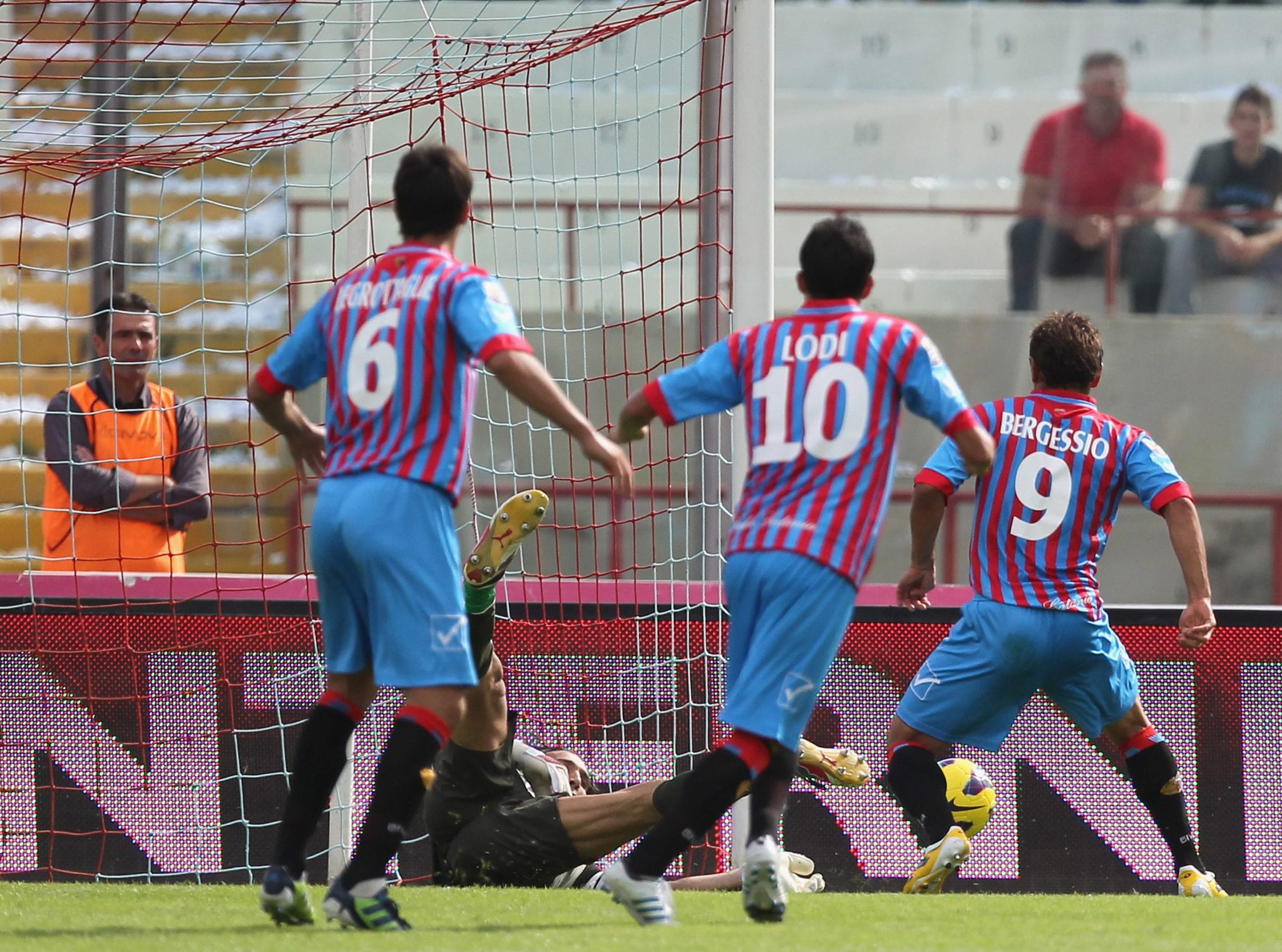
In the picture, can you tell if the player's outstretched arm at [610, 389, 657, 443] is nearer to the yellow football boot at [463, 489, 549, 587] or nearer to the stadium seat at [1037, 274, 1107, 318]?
the yellow football boot at [463, 489, 549, 587]

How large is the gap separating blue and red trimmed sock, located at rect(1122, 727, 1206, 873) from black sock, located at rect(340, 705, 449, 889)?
2412 millimetres

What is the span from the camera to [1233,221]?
1078 cm

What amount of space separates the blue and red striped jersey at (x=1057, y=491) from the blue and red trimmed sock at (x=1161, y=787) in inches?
19.4

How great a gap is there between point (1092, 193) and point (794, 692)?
27.4 ft

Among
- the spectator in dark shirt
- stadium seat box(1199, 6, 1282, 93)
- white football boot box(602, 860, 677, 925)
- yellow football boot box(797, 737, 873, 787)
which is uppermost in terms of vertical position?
stadium seat box(1199, 6, 1282, 93)

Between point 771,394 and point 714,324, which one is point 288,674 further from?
point 771,394

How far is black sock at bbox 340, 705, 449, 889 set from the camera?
11.8 ft

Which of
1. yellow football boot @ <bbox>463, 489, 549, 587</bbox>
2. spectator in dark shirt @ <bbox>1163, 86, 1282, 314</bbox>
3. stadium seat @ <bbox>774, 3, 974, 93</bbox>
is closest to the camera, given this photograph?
yellow football boot @ <bbox>463, 489, 549, 587</bbox>

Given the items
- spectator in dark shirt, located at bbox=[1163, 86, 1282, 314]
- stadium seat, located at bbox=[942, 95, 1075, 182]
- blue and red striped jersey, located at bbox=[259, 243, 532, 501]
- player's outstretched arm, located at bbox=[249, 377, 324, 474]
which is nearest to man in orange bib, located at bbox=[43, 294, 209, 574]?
player's outstretched arm, located at bbox=[249, 377, 324, 474]

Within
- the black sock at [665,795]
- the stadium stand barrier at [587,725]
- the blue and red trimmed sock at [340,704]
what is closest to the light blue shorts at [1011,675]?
the black sock at [665,795]

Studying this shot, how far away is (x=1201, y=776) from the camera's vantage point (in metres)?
5.82

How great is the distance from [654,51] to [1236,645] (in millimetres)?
7477

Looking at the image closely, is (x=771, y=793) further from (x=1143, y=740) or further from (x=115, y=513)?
(x=115, y=513)

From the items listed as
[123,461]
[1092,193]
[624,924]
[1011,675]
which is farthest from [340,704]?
[1092,193]
